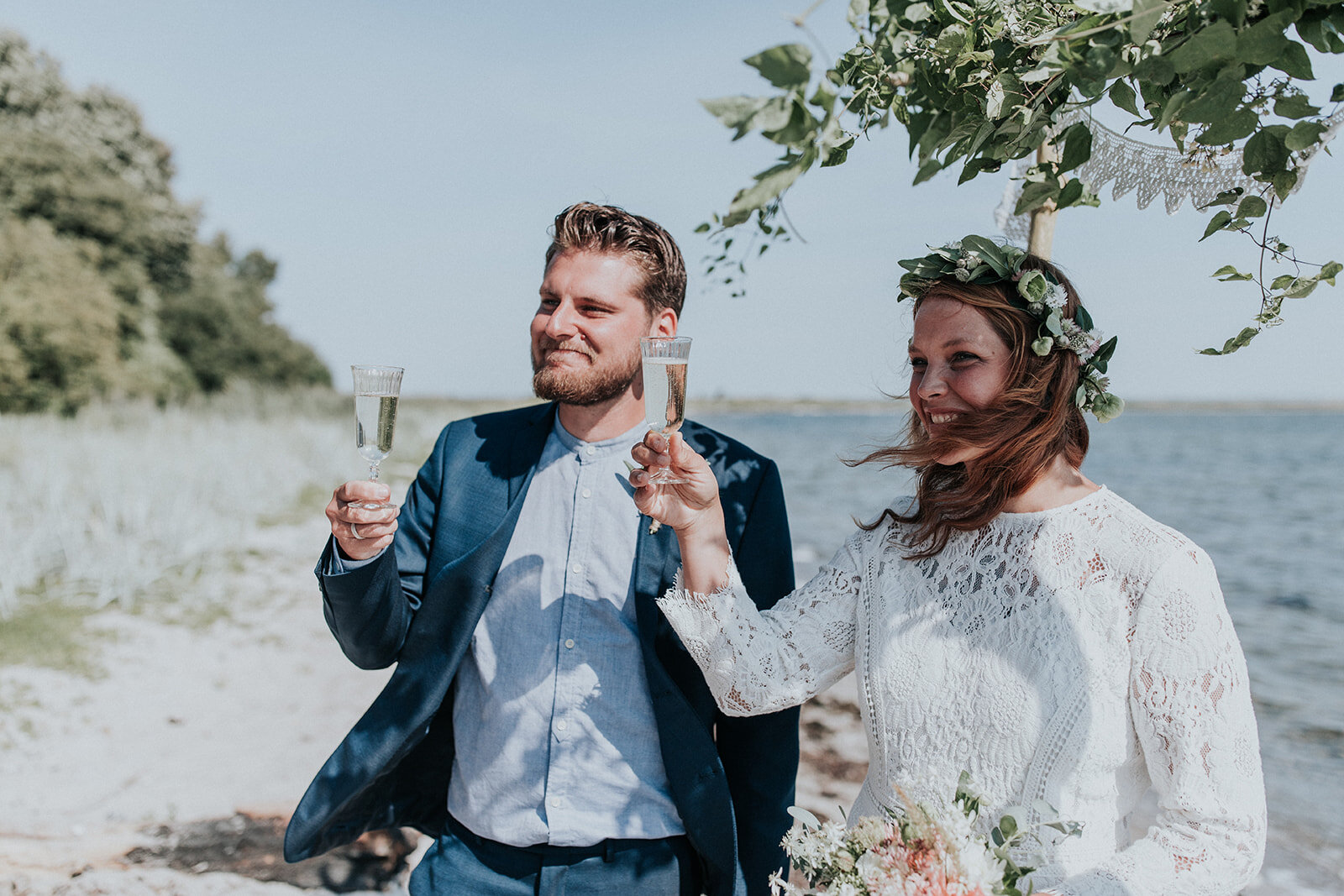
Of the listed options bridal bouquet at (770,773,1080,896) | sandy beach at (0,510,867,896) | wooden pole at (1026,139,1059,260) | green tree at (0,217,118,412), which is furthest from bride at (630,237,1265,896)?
green tree at (0,217,118,412)

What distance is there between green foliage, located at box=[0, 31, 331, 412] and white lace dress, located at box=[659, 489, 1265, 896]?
67.2ft

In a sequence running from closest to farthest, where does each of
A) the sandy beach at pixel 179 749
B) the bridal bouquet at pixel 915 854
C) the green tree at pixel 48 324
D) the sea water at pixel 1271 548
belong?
the bridal bouquet at pixel 915 854 → the sandy beach at pixel 179 749 → the sea water at pixel 1271 548 → the green tree at pixel 48 324

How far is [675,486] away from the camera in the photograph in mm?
2027

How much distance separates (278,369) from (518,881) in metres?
34.2

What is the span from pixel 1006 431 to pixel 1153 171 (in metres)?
0.75

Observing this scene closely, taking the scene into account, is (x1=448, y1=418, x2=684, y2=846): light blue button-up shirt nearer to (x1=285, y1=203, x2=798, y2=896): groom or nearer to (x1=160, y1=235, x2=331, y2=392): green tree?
(x1=285, y1=203, x2=798, y2=896): groom

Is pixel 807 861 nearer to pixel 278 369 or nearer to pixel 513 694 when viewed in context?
pixel 513 694

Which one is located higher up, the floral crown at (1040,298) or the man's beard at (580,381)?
the floral crown at (1040,298)

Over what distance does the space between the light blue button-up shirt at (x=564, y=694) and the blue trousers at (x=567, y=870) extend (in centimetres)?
5

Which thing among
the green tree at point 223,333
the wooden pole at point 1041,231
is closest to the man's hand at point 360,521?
the wooden pole at point 1041,231

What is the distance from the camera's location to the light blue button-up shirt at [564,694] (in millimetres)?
2338

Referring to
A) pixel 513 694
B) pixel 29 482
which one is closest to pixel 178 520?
pixel 29 482

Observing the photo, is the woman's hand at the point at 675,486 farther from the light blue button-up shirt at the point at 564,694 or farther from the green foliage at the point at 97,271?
the green foliage at the point at 97,271

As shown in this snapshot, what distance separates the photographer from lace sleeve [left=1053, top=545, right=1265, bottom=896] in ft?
5.13
